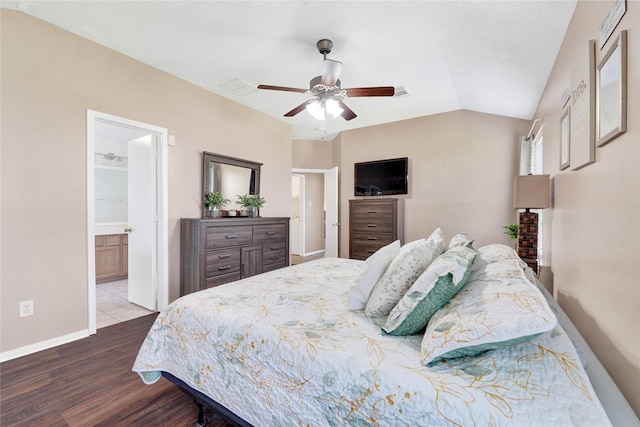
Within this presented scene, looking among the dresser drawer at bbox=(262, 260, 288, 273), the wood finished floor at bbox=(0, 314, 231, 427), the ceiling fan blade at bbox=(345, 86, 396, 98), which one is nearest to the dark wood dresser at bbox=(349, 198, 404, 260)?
the dresser drawer at bbox=(262, 260, 288, 273)

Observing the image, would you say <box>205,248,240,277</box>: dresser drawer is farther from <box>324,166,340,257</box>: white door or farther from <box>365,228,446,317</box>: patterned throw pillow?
<box>324,166,340,257</box>: white door

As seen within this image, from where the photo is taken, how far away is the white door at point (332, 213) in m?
5.55

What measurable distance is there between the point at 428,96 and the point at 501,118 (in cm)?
125

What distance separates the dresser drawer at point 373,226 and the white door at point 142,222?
2.96 metres

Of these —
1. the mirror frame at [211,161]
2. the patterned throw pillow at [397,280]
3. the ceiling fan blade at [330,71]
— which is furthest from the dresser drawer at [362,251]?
the patterned throw pillow at [397,280]

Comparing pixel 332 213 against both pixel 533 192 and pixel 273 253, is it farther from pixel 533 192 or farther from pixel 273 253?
pixel 533 192

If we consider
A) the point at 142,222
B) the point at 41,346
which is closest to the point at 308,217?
the point at 142,222

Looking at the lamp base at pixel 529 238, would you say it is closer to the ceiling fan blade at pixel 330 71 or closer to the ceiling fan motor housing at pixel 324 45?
the ceiling fan blade at pixel 330 71

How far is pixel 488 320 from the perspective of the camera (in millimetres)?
867

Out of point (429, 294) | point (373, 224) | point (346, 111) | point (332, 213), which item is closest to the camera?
point (429, 294)

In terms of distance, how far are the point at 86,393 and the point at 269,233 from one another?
2.45 metres

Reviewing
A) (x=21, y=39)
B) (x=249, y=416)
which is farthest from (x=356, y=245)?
(x=21, y=39)

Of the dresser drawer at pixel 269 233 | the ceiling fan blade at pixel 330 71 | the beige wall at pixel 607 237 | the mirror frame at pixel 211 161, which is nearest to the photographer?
the beige wall at pixel 607 237

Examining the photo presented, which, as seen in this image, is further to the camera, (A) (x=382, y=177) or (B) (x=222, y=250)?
(A) (x=382, y=177)
